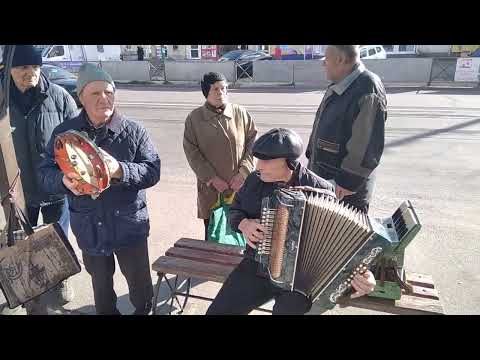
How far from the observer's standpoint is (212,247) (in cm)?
321

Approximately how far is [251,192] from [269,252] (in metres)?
0.47

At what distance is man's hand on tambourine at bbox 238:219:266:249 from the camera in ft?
7.39

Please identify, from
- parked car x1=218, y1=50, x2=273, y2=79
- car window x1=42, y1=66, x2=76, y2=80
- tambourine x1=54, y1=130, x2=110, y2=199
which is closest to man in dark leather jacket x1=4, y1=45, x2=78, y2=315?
tambourine x1=54, y1=130, x2=110, y2=199

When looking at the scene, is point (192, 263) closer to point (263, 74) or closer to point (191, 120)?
point (191, 120)

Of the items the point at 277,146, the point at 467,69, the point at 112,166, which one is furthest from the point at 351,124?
the point at 467,69

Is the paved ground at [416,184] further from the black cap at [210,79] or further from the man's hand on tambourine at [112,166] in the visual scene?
the black cap at [210,79]

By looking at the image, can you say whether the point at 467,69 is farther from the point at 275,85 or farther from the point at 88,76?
the point at 88,76

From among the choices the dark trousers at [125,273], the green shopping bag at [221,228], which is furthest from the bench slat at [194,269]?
the green shopping bag at [221,228]

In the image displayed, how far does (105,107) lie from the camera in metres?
2.43

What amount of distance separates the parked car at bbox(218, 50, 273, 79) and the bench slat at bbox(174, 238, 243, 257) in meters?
15.0

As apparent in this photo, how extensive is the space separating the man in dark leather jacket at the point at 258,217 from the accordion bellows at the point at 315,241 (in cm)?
10

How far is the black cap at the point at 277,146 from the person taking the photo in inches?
91.6

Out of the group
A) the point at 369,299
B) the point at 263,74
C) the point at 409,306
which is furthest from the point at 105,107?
the point at 263,74

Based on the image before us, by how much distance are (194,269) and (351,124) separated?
1.52 meters
